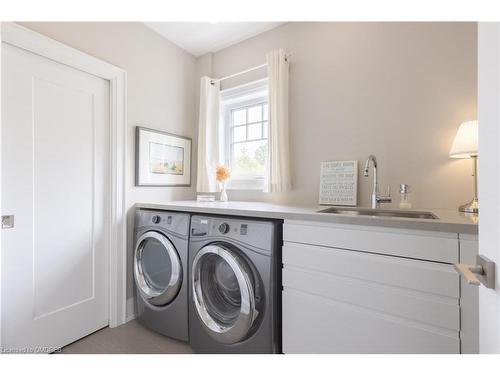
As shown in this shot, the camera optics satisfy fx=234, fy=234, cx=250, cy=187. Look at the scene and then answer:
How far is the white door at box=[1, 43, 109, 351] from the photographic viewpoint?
54.8 inches

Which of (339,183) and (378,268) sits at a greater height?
(339,183)

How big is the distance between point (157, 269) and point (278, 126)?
1.53 meters

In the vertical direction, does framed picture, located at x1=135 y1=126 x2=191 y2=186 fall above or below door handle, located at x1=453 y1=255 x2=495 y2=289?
above

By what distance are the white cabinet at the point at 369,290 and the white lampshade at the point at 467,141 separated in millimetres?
622

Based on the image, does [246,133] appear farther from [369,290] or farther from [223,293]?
[369,290]

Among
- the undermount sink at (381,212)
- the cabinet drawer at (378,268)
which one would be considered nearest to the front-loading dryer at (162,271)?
the cabinet drawer at (378,268)

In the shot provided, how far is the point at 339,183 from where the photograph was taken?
1.83 meters

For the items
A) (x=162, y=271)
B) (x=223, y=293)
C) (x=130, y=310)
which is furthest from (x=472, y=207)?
(x=130, y=310)

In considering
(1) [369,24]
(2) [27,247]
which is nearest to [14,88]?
(2) [27,247]

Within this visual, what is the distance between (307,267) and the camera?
122 cm

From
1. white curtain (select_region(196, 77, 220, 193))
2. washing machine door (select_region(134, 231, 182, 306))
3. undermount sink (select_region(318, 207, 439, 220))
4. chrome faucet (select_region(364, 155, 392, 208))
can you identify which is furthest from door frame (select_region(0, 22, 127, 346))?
chrome faucet (select_region(364, 155, 392, 208))

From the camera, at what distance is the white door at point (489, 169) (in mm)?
476

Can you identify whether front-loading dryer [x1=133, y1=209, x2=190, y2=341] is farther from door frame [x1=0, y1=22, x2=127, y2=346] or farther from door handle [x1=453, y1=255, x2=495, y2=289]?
door handle [x1=453, y1=255, x2=495, y2=289]

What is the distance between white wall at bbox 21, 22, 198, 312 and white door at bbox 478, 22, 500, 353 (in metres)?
2.10
